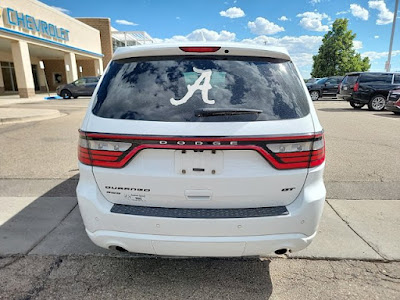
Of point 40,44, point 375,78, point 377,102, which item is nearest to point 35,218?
point 377,102

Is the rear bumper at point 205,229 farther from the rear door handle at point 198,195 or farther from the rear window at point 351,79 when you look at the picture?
the rear window at point 351,79

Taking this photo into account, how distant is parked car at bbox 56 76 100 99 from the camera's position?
21.8 meters

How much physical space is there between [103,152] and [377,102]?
15.6 meters

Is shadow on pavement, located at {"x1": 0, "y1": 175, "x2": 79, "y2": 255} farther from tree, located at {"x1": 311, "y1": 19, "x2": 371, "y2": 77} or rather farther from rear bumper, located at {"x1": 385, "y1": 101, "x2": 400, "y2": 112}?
tree, located at {"x1": 311, "y1": 19, "x2": 371, "y2": 77}

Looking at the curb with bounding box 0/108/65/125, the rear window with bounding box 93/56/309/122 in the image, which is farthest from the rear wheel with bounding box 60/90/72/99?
the rear window with bounding box 93/56/309/122

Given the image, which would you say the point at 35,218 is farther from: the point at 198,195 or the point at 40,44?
the point at 40,44

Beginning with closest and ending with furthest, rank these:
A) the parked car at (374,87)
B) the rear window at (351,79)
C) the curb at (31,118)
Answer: the curb at (31,118) < the parked car at (374,87) < the rear window at (351,79)

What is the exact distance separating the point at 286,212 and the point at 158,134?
1.05 m

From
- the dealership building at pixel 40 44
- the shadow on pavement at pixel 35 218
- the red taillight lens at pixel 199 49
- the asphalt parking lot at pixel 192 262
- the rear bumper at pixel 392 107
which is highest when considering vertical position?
the dealership building at pixel 40 44

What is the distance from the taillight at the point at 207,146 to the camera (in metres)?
1.92

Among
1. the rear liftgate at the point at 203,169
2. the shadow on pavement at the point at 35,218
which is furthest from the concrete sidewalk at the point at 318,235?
the rear liftgate at the point at 203,169

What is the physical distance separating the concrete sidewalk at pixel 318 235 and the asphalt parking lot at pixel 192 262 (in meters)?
0.01

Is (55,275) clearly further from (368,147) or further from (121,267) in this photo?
(368,147)

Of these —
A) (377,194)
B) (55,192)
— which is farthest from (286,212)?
(55,192)
